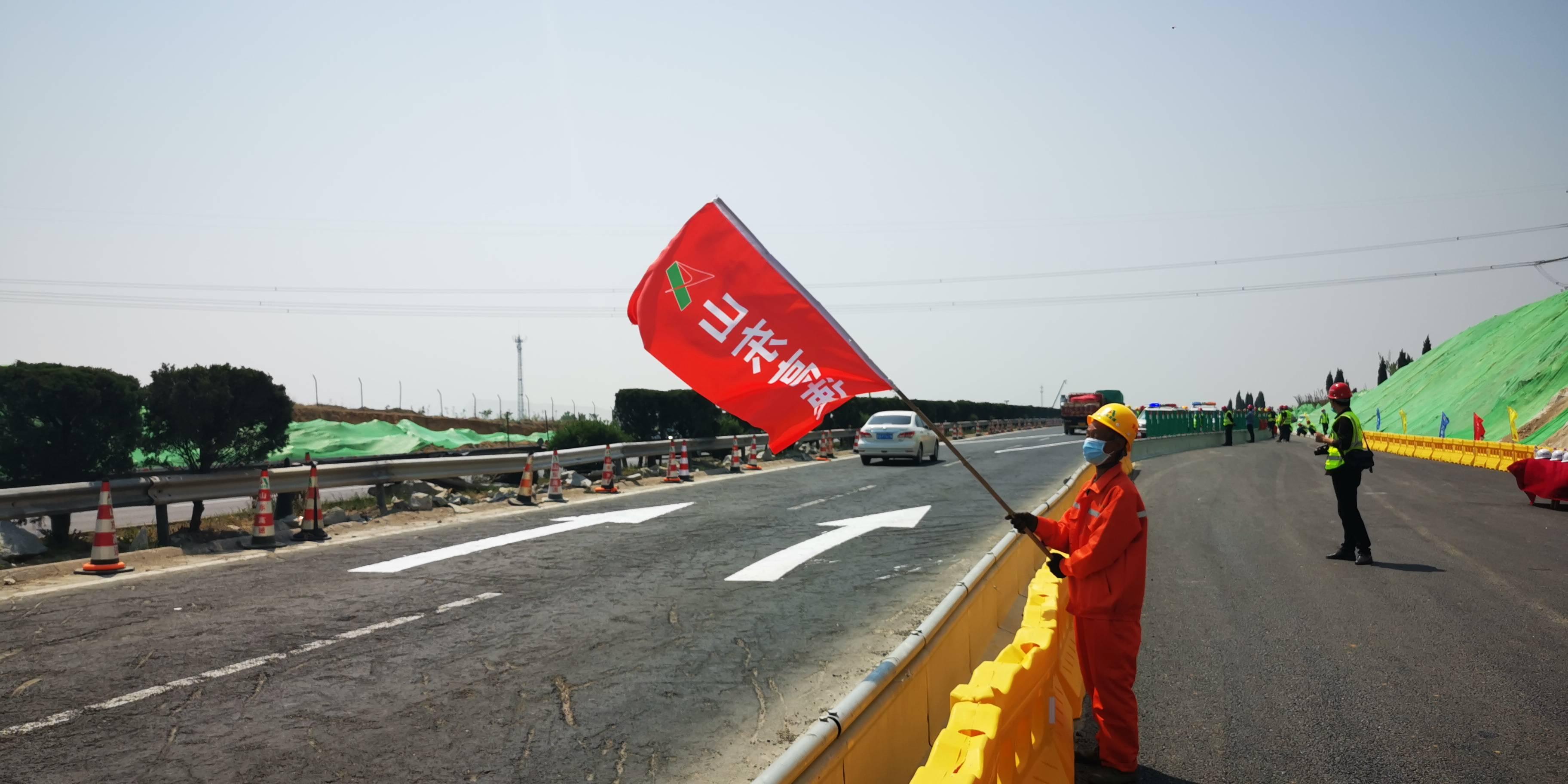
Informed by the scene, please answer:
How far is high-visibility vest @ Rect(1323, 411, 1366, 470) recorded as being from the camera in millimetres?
10359

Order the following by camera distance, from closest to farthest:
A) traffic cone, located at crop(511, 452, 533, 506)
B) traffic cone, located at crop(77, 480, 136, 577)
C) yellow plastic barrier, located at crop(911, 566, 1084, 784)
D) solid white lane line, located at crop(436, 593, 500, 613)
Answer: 1. yellow plastic barrier, located at crop(911, 566, 1084, 784)
2. solid white lane line, located at crop(436, 593, 500, 613)
3. traffic cone, located at crop(77, 480, 136, 577)
4. traffic cone, located at crop(511, 452, 533, 506)

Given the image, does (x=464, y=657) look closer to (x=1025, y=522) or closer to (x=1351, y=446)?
(x=1025, y=522)

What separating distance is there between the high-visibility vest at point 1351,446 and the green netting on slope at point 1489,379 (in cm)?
3228

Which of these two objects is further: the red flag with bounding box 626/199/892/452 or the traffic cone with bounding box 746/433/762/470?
the traffic cone with bounding box 746/433/762/470

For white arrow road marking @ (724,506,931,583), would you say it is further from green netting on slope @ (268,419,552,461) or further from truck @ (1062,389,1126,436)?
truck @ (1062,389,1126,436)

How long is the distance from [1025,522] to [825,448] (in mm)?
28384

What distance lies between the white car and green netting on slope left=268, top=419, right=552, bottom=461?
33.1ft

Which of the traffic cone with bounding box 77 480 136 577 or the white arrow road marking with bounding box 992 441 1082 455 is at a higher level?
the traffic cone with bounding box 77 480 136 577

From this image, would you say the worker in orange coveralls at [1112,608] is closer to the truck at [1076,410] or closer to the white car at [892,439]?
the white car at [892,439]

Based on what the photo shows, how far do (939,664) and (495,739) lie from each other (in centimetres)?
234

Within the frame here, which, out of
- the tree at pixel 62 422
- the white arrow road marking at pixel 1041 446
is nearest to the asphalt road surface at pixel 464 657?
the tree at pixel 62 422

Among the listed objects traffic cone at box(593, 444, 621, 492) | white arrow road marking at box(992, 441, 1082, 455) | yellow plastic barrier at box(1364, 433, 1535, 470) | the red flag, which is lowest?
yellow plastic barrier at box(1364, 433, 1535, 470)

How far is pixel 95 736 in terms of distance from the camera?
4.79 m

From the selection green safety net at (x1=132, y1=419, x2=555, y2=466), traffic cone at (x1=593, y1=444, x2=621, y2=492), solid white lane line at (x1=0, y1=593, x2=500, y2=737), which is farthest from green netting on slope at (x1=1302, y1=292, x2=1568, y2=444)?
solid white lane line at (x1=0, y1=593, x2=500, y2=737)
